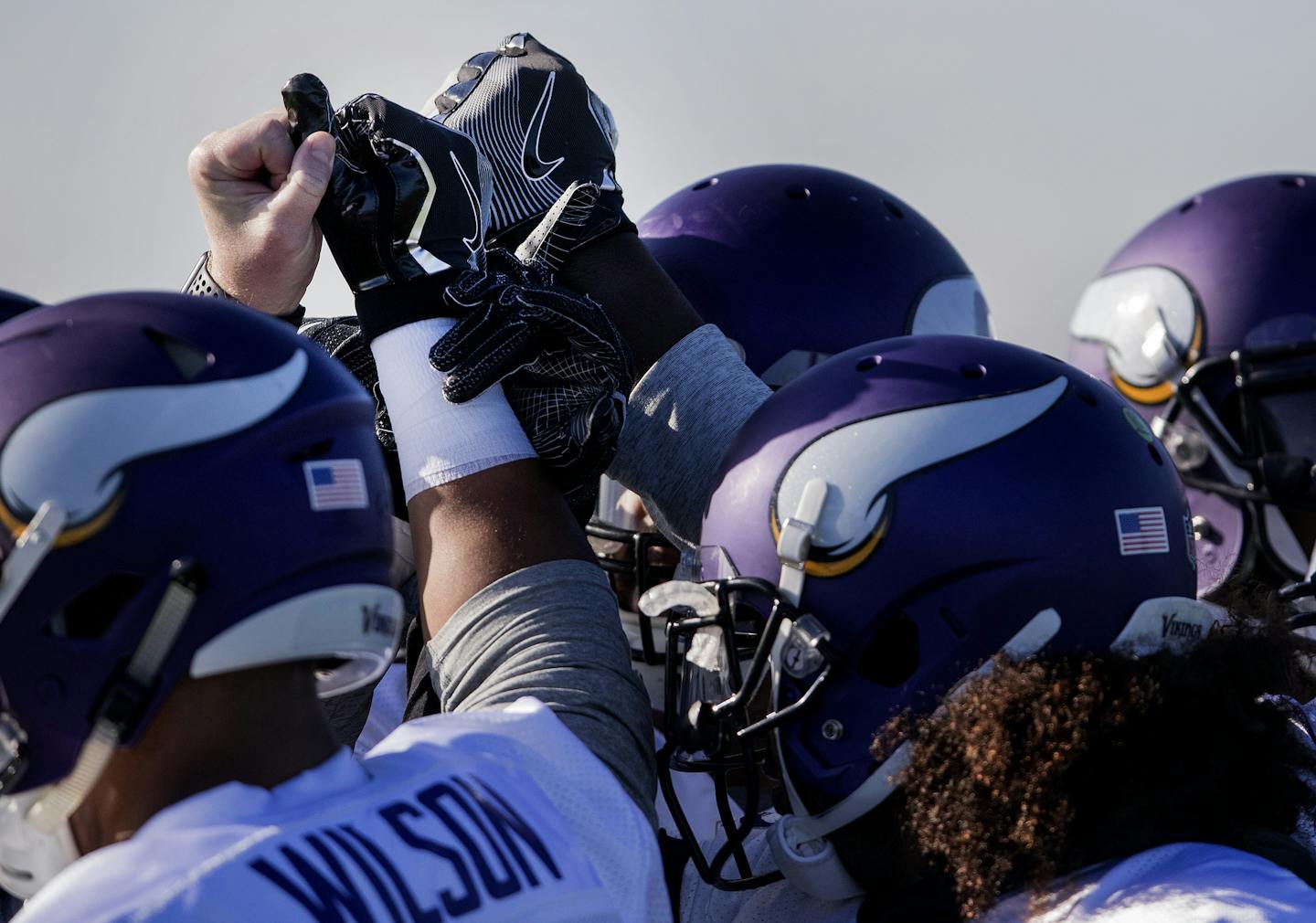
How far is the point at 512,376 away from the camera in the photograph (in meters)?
2.04

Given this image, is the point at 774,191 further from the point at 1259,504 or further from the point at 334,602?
the point at 334,602

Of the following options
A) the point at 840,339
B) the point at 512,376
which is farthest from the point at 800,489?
the point at 840,339

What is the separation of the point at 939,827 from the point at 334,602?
0.75 m

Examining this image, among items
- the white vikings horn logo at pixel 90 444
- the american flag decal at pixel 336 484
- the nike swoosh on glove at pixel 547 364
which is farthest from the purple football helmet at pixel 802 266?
the white vikings horn logo at pixel 90 444

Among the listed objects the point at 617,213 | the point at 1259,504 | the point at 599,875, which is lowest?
the point at 1259,504

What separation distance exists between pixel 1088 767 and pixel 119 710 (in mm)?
1040

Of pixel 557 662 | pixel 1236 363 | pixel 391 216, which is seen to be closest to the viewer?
pixel 557 662

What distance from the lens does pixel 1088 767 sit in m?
1.72

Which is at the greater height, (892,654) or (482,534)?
(482,534)

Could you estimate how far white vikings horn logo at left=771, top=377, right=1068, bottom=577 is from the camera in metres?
1.90

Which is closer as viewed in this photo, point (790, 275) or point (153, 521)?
A: point (153, 521)

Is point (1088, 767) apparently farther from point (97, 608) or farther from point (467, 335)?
point (97, 608)

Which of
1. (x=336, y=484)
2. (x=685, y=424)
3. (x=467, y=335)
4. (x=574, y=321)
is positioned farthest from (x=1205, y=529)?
(x=336, y=484)

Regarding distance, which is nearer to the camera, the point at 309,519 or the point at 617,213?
the point at 309,519
